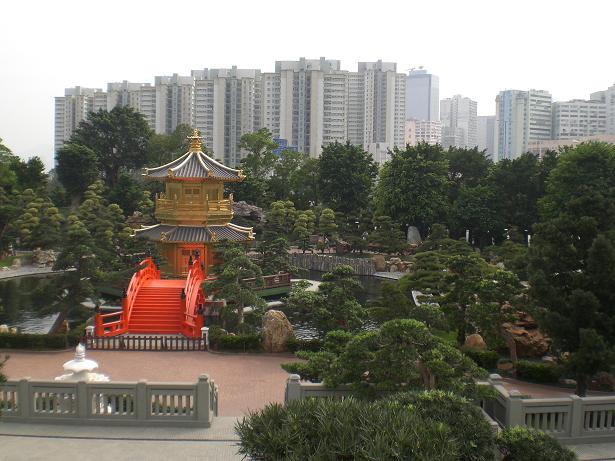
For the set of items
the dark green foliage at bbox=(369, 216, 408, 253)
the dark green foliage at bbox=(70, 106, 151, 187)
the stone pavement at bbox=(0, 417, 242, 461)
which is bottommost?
the stone pavement at bbox=(0, 417, 242, 461)

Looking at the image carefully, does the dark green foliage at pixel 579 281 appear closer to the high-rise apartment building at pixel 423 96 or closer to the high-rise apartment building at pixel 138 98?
the high-rise apartment building at pixel 138 98

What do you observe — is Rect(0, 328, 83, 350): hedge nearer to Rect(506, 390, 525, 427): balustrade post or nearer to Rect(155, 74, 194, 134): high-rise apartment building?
Rect(506, 390, 525, 427): balustrade post

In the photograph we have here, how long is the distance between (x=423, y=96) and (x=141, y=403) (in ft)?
562

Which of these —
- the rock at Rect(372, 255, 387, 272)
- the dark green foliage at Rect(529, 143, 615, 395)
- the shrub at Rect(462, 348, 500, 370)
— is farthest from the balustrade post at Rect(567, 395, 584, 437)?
the rock at Rect(372, 255, 387, 272)

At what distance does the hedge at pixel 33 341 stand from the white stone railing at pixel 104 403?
315 inches

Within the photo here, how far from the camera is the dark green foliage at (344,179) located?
1954 inches

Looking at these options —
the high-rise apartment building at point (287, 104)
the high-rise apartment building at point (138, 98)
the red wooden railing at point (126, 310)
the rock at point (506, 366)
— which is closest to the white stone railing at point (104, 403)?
the rock at point (506, 366)

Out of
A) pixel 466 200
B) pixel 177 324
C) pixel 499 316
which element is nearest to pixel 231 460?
pixel 499 316

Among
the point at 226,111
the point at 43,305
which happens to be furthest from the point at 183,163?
the point at 226,111

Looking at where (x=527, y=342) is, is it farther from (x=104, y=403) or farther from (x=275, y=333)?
(x=104, y=403)

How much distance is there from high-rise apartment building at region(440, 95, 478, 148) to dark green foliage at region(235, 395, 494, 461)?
495 feet

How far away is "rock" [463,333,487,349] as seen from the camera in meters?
19.4

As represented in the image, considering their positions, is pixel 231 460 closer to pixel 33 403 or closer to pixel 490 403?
pixel 33 403

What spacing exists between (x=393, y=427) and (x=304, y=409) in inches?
43.1
